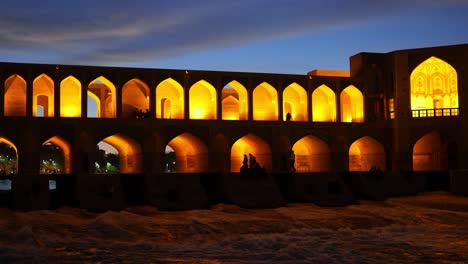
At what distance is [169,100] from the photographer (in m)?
28.8

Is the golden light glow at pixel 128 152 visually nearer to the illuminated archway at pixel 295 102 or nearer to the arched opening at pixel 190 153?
the arched opening at pixel 190 153

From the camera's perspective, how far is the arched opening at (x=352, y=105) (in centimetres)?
2948

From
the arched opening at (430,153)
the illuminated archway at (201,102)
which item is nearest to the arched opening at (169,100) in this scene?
the illuminated archway at (201,102)

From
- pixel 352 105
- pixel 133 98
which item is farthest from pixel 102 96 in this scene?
pixel 352 105

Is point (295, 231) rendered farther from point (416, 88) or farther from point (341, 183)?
point (416, 88)

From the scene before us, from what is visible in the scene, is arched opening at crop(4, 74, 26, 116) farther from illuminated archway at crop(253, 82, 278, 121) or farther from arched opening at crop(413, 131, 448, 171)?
arched opening at crop(413, 131, 448, 171)

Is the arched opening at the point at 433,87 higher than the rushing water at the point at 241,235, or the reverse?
the arched opening at the point at 433,87

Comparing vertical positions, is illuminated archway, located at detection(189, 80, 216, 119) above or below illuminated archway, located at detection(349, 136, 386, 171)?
above

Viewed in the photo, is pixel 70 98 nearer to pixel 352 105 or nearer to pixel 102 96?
→ pixel 102 96

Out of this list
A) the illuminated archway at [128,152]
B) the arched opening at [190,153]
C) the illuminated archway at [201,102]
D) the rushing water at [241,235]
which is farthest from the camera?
the illuminated archway at [201,102]

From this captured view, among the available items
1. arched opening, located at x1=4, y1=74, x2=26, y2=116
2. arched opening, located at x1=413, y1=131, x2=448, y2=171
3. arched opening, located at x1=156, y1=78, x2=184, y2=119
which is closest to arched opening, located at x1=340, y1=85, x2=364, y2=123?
arched opening, located at x1=413, y1=131, x2=448, y2=171

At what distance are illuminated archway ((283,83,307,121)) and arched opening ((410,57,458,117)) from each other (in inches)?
185

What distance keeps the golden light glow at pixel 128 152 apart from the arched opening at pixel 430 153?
1167 cm

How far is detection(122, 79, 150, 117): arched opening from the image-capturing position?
27766 millimetres
